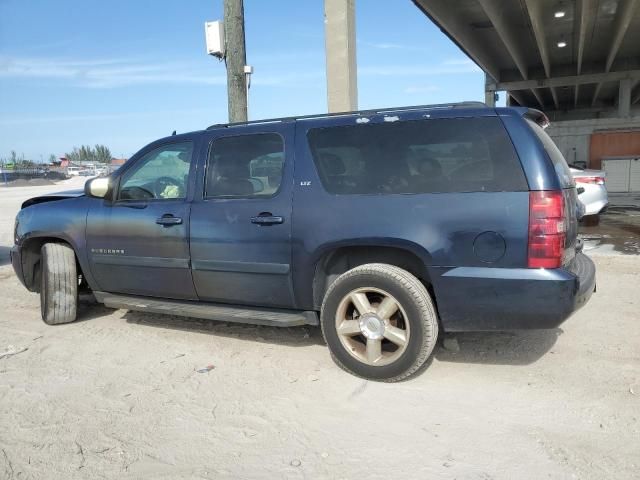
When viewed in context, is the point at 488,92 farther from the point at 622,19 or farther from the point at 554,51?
the point at 622,19

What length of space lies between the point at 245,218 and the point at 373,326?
1.23m

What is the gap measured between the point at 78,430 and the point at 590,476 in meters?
2.65

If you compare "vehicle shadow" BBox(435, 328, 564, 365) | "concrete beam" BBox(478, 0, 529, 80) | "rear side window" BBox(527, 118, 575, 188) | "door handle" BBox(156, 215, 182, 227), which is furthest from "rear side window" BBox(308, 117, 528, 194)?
"concrete beam" BBox(478, 0, 529, 80)

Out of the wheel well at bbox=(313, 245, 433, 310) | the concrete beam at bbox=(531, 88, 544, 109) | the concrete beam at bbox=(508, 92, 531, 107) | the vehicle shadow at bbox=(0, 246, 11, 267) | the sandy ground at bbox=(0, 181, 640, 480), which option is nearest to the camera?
the sandy ground at bbox=(0, 181, 640, 480)

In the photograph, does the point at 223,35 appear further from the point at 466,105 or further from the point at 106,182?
the point at 466,105

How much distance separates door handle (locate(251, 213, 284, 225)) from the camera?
12.3 feet

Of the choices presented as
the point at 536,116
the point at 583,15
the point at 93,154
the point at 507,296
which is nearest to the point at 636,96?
the point at 583,15

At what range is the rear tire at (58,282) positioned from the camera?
4.80 metres

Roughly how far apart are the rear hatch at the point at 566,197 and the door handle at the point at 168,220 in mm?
2658

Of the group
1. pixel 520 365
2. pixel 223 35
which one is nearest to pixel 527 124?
pixel 520 365

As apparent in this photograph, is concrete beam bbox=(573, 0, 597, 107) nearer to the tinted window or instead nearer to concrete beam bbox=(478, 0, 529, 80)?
concrete beam bbox=(478, 0, 529, 80)

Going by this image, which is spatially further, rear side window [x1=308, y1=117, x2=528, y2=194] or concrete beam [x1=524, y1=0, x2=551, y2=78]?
concrete beam [x1=524, y1=0, x2=551, y2=78]

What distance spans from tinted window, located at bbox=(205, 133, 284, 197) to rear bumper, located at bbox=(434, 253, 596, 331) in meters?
1.47

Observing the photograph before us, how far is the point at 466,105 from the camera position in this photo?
11.5 feet
